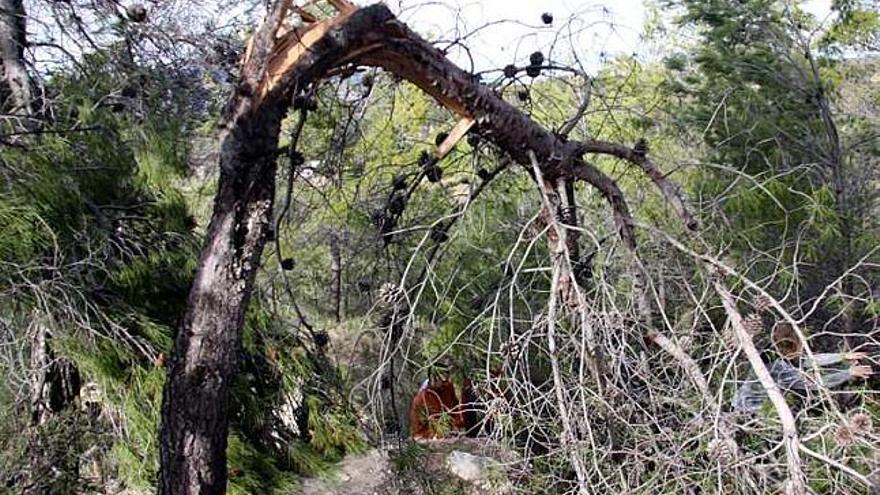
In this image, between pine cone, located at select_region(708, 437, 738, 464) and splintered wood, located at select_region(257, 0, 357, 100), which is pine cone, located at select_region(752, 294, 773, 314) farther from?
splintered wood, located at select_region(257, 0, 357, 100)

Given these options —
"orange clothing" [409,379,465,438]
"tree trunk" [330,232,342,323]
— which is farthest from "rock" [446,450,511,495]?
"tree trunk" [330,232,342,323]

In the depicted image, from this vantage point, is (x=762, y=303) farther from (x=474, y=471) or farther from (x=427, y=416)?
(x=474, y=471)

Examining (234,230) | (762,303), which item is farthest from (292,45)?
(762,303)

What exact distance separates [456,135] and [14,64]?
2.11m

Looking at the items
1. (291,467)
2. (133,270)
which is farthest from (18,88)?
(291,467)

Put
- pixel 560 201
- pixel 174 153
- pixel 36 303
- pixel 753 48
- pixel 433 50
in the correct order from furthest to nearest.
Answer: pixel 753 48, pixel 174 153, pixel 36 303, pixel 560 201, pixel 433 50

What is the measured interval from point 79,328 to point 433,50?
140 cm

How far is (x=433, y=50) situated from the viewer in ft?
6.04

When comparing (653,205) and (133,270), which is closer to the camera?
(133,270)

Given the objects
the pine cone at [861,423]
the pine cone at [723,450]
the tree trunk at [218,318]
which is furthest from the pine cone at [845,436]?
the tree trunk at [218,318]

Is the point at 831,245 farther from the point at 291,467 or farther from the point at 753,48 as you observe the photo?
the point at 291,467

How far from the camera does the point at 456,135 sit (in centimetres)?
196

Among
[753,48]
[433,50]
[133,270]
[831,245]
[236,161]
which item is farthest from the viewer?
[753,48]

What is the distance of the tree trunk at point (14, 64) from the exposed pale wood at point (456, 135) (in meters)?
1.77
